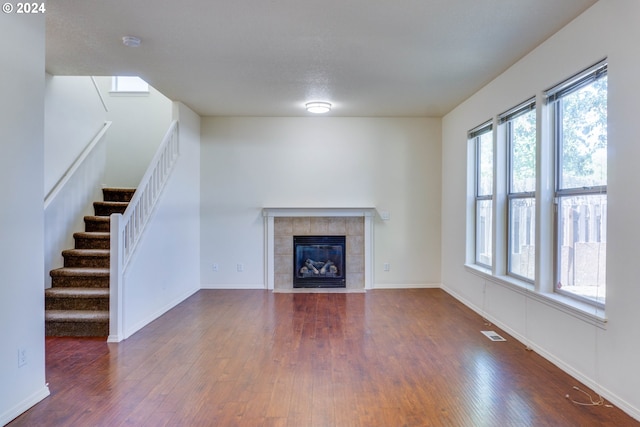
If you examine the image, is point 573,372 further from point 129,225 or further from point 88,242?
point 88,242

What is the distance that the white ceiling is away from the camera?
8.30 ft

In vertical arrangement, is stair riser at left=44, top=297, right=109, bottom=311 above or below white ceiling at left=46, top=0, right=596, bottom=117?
below

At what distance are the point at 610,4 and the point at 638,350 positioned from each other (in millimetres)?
2244

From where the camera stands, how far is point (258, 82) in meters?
4.04

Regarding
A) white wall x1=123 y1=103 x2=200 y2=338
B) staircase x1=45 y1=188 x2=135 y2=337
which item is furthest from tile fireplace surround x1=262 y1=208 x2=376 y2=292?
staircase x1=45 y1=188 x2=135 y2=337

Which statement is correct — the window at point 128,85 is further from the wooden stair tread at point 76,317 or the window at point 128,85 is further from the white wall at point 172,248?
the wooden stair tread at point 76,317

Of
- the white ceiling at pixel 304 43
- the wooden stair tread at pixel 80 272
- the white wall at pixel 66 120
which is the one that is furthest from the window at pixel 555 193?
the white wall at pixel 66 120

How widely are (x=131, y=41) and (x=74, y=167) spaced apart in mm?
2301

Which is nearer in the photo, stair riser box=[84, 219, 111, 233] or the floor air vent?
the floor air vent

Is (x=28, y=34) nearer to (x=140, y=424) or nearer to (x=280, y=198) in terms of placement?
(x=140, y=424)

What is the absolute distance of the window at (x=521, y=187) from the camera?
3.36 meters

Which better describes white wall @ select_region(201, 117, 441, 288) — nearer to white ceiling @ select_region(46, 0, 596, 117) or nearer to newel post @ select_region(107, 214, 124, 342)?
white ceiling @ select_region(46, 0, 596, 117)

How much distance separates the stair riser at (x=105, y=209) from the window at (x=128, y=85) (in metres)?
2.15

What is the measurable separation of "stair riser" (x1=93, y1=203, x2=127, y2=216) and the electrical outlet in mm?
2856
